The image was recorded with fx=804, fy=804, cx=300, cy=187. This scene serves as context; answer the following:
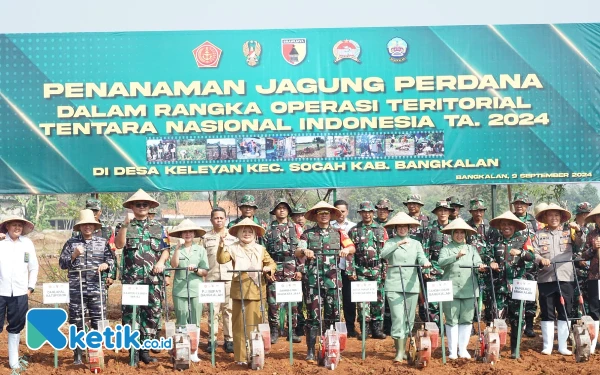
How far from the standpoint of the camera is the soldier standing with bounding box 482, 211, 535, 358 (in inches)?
370

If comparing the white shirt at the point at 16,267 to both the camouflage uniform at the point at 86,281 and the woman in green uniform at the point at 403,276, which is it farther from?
the woman in green uniform at the point at 403,276

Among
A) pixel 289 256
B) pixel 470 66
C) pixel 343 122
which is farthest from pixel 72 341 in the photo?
pixel 470 66

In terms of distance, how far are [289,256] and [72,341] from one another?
2.88 metres

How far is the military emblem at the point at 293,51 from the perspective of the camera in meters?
12.5

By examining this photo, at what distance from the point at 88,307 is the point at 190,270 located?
3.90 feet

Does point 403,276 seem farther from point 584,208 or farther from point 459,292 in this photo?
point 584,208

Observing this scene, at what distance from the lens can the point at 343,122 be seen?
1244 cm

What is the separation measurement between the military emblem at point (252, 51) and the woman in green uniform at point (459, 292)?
4.75 metres

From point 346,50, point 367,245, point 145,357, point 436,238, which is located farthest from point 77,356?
point 346,50

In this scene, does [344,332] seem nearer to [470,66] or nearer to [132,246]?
[132,246]

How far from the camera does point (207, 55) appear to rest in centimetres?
1242

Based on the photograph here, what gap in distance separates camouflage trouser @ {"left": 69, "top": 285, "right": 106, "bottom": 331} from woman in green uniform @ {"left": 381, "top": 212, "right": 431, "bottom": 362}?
3220 mm

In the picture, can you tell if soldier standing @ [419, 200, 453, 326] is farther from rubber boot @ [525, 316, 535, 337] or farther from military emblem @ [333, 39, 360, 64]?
military emblem @ [333, 39, 360, 64]

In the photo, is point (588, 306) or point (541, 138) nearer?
point (588, 306)
